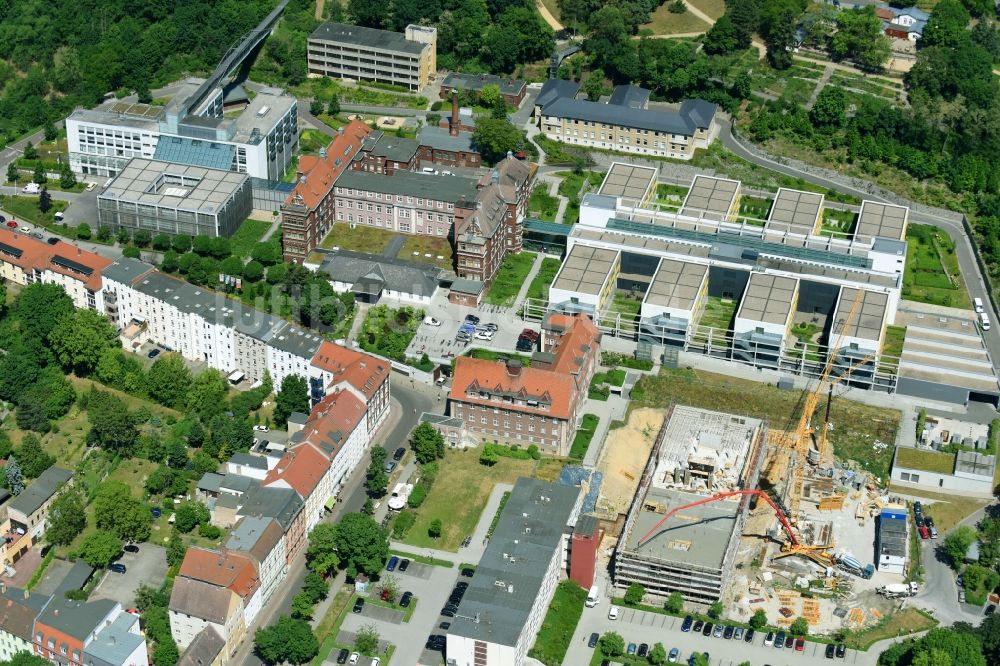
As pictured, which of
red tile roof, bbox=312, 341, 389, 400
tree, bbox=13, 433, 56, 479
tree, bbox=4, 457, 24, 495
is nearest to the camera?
tree, bbox=4, 457, 24, 495

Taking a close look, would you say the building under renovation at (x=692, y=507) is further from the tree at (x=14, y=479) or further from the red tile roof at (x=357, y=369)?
the tree at (x=14, y=479)

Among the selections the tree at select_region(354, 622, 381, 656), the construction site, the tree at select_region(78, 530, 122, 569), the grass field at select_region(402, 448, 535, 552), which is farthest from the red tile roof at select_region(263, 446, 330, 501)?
the construction site

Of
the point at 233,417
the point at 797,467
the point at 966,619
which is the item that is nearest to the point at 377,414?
the point at 233,417

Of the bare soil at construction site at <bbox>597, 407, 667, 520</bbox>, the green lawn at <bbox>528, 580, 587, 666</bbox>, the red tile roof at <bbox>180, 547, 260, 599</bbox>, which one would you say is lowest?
the bare soil at construction site at <bbox>597, 407, 667, 520</bbox>

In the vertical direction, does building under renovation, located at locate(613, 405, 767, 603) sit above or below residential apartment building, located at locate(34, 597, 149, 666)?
above

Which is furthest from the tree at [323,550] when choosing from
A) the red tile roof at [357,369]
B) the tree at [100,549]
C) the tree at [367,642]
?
the red tile roof at [357,369]

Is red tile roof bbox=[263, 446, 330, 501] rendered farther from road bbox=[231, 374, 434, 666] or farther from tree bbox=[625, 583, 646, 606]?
tree bbox=[625, 583, 646, 606]

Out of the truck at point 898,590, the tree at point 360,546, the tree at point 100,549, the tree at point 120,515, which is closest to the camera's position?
the tree at point 360,546
